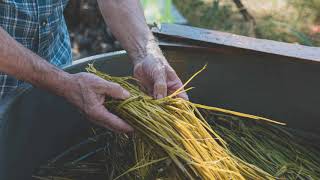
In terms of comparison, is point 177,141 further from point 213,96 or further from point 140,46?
point 213,96

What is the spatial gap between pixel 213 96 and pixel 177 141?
568mm

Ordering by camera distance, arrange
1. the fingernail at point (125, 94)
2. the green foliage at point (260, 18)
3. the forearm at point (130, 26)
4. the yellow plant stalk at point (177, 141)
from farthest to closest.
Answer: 1. the green foliage at point (260, 18)
2. the forearm at point (130, 26)
3. the fingernail at point (125, 94)
4. the yellow plant stalk at point (177, 141)

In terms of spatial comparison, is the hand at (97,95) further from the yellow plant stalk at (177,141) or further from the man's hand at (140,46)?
the man's hand at (140,46)

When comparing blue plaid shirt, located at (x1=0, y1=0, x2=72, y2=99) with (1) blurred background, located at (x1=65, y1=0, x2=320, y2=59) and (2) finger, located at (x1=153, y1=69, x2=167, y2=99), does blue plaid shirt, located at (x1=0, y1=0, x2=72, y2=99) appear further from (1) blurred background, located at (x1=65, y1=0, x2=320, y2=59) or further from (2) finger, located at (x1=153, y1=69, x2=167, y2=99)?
(1) blurred background, located at (x1=65, y1=0, x2=320, y2=59)

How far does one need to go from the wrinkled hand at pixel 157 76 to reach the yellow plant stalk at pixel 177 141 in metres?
0.05

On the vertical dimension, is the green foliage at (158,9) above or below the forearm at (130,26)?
below

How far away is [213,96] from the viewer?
5.79 ft

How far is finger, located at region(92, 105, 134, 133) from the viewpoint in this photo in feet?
4.21

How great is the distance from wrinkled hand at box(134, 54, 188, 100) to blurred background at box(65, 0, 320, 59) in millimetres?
1801

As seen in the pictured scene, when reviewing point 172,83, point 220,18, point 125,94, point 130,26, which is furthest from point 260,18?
point 125,94

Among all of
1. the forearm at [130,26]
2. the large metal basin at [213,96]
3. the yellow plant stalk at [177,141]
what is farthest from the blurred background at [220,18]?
the yellow plant stalk at [177,141]

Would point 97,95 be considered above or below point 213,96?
above

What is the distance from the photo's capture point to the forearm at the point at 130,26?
1534 mm

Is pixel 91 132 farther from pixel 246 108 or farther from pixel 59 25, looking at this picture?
pixel 246 108
